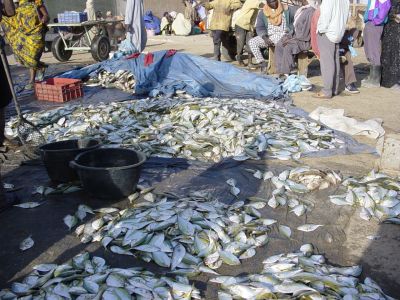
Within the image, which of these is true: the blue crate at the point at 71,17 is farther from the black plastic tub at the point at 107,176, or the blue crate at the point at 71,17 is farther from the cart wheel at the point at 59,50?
the black plastic tub at the point at 107,176

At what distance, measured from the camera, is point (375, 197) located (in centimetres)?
369

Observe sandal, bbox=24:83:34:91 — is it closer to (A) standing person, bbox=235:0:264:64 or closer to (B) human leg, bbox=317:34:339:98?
(A) standing person, bbox=235:0:264:64

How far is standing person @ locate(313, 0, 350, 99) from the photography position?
7.23 m

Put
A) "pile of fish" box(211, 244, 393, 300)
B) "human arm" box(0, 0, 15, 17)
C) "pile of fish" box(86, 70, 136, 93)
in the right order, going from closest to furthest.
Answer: "pile of fish" box(211, 244, 393, 300) < "human arm" box(0, 0, 15, 17) < "pile of fish" box(86, 70, 136, 93)

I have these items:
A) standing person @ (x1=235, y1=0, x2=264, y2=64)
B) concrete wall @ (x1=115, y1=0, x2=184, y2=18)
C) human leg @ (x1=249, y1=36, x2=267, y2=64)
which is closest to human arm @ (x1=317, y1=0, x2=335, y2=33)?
human leg @ (x1=249, y1=36, x2=267, y2=64)

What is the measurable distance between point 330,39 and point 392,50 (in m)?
1.57

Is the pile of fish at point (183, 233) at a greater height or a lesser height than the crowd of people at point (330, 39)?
lesser

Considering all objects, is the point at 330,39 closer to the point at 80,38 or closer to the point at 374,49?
the point at 374,49

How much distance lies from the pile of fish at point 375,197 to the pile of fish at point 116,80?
5269mm

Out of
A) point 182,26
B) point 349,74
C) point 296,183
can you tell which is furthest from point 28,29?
point 182,26

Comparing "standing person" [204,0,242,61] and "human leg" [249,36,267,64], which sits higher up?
"standing person" [204,0,242,61]

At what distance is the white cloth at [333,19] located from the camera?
7.20 metres

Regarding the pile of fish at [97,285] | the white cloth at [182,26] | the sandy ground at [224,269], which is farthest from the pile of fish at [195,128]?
the white cloth at [182,26]

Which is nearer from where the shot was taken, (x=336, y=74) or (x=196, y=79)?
(x=336, y=74)
